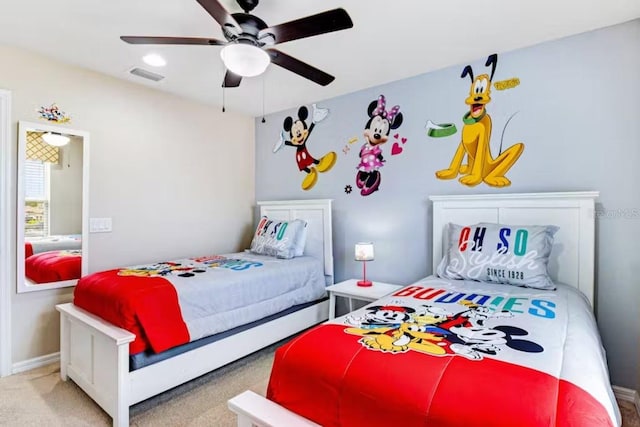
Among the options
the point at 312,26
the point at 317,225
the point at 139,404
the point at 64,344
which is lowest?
the point at 139,404

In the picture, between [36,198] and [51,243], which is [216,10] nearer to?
[36,198]

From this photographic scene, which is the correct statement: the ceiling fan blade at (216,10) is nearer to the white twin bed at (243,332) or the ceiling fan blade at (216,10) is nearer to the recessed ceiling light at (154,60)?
the recessed ceiling light at (154,60)

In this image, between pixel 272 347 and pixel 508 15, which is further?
pixel 272 347

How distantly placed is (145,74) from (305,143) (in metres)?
1.72

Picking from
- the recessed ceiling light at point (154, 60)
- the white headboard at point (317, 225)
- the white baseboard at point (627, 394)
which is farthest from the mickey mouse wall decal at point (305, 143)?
the white baseboard at point (627, 394)

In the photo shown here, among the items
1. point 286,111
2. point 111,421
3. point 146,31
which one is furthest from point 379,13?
point 111,421

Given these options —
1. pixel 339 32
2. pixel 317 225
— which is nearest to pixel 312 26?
pixel 339 32

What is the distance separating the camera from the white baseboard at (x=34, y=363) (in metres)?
2.55

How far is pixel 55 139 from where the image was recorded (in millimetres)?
2736

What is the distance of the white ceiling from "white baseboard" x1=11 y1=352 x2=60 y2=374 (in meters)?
2.42

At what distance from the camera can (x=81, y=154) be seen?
9.41ft

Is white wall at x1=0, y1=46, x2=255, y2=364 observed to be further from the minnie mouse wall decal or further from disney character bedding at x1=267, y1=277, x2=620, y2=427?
disney character bedding at x1=267, y1=277, x2=620, y2=427

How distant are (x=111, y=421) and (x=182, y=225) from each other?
2.01m

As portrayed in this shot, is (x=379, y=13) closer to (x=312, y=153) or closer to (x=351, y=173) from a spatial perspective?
(x=351, y=173)
